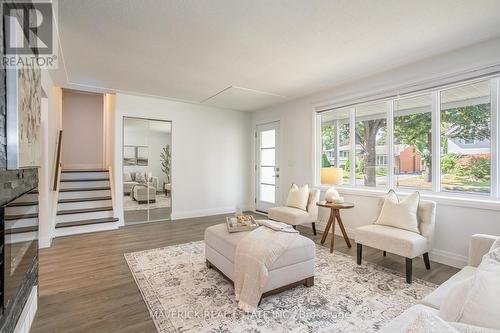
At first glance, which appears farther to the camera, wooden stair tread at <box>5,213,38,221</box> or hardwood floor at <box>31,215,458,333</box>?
hardwood floor at <box>31,215,458,333</box>

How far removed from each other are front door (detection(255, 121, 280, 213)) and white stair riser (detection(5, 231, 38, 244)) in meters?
4.43

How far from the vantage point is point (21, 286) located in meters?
1.68

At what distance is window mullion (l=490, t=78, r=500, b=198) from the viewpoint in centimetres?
278

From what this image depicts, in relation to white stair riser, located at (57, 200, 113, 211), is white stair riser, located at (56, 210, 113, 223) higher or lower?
lower

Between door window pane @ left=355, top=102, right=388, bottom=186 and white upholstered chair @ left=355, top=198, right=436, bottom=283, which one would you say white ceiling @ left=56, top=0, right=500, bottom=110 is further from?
white upholstered chair @ left=355, top=198, right=436, bottom=283

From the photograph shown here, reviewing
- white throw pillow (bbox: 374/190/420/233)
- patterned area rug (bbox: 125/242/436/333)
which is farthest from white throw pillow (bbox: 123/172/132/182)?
white throw pillow (bbox: 374/190/420/233)

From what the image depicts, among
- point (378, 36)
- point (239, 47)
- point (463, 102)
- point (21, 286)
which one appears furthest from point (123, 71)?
point (463, 102)

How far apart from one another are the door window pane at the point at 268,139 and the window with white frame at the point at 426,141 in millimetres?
1660

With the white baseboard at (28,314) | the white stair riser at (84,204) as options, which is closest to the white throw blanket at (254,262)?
the white baseboard at (28,314)

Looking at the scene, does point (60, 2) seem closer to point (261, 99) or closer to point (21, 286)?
point (21, 286)

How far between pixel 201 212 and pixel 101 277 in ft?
10.3

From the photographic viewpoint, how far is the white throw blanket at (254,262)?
6.88 feet

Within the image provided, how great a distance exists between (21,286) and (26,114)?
1181 millimetres

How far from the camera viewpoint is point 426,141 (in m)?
3.39
